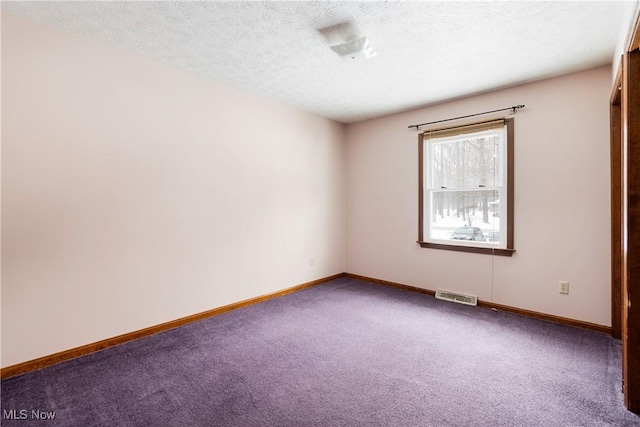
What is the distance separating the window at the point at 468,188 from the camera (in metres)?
3.41

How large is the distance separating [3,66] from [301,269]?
136 inches

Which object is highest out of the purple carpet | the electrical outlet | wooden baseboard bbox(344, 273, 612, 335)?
the electrical outlet

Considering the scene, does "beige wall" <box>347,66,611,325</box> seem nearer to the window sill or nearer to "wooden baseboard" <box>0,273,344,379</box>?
the window sill

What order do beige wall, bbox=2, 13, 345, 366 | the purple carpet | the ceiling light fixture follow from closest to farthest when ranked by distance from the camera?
the purple carpet
beige wall, bbox=2, 13, 345, 366
the ceiling light fixture

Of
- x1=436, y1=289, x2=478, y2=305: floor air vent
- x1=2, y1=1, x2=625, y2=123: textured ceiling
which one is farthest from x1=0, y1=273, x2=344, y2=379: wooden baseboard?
x1=2, y1=1, x2=625, y2=123: textured ceiling

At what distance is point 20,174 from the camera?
84.4 inches

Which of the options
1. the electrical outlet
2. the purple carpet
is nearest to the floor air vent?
the purple carpet

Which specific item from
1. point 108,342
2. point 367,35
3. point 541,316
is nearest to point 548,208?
point 541,316

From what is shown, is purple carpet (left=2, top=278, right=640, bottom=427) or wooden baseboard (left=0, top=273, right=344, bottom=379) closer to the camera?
purple carpet (left=2, top=278, right=640, bottom=427)

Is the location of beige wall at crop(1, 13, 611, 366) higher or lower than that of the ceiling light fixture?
lower

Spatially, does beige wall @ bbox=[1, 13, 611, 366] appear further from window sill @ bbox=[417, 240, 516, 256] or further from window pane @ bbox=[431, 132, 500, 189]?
window pane @ bbox=[431, 132, 500, 189]

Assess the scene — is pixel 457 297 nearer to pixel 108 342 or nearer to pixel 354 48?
pixel 354 48

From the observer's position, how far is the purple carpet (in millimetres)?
1724

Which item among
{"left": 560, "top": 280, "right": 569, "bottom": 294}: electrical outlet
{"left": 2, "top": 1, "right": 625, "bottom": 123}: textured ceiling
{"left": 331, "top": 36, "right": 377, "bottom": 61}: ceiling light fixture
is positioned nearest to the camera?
{"left": 2, "top": 1, "right": 625, "bottom": 123}: textured ceiling
